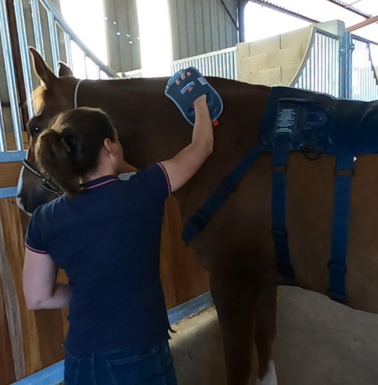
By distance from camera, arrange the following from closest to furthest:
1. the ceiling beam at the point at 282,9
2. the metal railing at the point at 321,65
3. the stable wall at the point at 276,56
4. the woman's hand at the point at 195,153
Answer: the woman's hand at the point at 195,153, the metal railing at the point at 321,65, the stable wall at the point at 276,56, the ceiling beam at the point at 282,9

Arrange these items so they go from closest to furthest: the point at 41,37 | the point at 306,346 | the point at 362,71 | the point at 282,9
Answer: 1. the point at 41,37
2. the point at 306,346
3. the point at 362,71
4. the point at 282,9

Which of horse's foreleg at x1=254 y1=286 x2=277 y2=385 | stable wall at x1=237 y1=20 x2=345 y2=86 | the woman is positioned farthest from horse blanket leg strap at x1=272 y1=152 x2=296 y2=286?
stable wall at x1=237 y1=20 x2=345 y2=86

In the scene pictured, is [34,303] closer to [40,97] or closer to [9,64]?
[40,97]

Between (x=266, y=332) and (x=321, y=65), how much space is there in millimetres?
2769

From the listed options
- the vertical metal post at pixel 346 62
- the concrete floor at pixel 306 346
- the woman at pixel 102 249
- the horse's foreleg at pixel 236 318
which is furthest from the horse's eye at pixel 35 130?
the vertical metal post at pixel 346 62

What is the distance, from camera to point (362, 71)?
13.4ft

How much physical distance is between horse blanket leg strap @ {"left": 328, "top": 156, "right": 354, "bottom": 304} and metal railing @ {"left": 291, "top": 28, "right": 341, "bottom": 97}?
250 cm

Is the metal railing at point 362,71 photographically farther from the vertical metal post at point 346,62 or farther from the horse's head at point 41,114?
the horse's head at point 41,114

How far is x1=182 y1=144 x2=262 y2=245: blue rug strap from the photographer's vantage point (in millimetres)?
1109

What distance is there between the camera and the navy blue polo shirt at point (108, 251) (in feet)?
2.79

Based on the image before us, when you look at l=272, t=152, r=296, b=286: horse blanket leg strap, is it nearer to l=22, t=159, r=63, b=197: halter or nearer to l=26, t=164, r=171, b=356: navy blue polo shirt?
l=26, t=164, r=171, b=356: navy blue polo shirt

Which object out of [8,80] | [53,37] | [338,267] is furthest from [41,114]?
[338,267]

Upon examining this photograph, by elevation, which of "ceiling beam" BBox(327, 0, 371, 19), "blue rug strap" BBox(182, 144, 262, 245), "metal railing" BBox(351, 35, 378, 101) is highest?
"ceiling beam" BBox(327, 0, 371, 19)

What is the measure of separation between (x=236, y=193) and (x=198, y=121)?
0.25 metres
